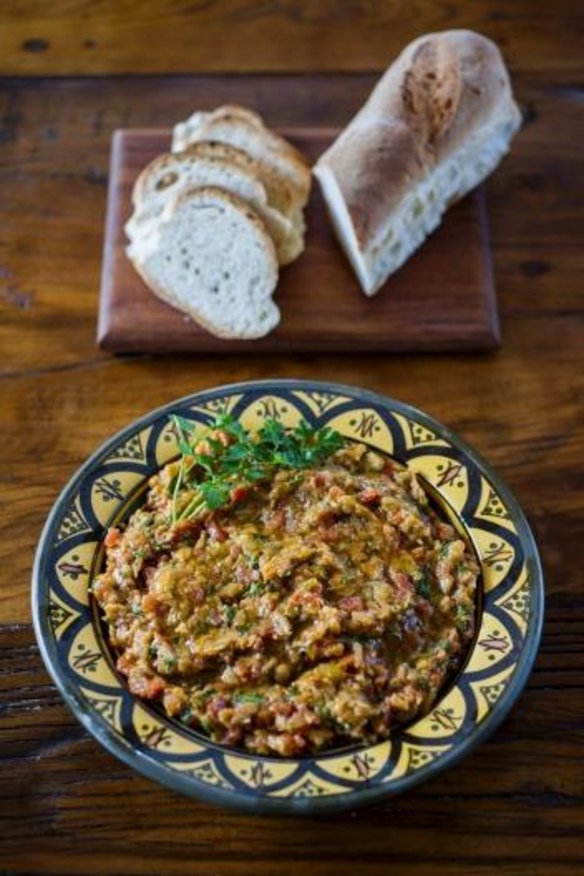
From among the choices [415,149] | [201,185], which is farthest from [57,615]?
[415,149]

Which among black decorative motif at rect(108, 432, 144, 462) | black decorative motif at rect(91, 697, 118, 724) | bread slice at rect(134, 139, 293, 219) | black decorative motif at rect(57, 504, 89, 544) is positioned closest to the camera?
black decorative motif at rect(91, 697, 118, 724)

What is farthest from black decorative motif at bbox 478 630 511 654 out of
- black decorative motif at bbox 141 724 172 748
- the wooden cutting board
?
the wooden cutting board

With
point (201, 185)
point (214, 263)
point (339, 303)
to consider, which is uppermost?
point (201, 185)

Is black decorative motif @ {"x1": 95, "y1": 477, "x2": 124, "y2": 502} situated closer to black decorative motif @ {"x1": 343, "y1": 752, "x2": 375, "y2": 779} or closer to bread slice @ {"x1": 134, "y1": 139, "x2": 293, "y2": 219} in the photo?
black decorative motif @ {"x1": 343, "y1": 752, "x2": 375, "y2": 779}

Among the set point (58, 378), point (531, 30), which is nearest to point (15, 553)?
point (58, 378)

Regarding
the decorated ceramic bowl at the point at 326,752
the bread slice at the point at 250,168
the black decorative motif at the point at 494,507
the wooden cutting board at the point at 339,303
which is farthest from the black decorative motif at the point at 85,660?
the bread slice at the point at 250,168

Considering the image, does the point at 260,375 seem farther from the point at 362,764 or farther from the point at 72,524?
the point at 362,764

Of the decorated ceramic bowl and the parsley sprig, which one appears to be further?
the parsley sprig
